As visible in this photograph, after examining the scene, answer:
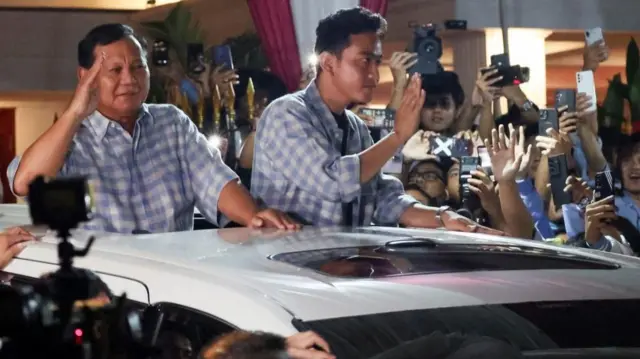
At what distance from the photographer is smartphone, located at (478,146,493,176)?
488 centimetres

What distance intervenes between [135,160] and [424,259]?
1158 millimetres

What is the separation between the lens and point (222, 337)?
5.90 ft

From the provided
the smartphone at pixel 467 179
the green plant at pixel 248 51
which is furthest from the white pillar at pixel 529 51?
the smartphone at pixel 467 179

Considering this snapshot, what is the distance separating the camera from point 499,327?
1.88 metres

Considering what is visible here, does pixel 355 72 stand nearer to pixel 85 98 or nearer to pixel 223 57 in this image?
pixel 85 98

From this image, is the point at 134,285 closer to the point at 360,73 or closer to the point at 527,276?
the point at 527,276

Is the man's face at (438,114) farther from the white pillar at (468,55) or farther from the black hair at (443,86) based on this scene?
the white pillar at (468,55)

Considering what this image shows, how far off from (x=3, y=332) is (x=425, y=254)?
2.72ft

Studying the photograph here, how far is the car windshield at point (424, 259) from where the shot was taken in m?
2.11

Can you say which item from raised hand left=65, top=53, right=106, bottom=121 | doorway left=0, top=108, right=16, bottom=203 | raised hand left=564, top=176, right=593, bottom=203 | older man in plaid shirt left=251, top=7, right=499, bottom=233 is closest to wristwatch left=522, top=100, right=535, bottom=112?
raised hand left=564, top=176, right=593, bottom=203

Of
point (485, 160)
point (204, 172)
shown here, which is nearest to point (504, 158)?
point (485, 160)

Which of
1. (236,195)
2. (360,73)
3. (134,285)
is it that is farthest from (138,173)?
(134,285)

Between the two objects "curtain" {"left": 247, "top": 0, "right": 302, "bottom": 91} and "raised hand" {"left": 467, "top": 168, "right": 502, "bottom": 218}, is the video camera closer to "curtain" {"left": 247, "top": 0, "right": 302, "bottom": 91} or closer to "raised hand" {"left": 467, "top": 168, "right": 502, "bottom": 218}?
"raised hand" {"left": 467, "top": 168, "right": 502, "bottom": 218}

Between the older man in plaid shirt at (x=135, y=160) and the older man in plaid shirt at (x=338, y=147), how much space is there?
131 mm
